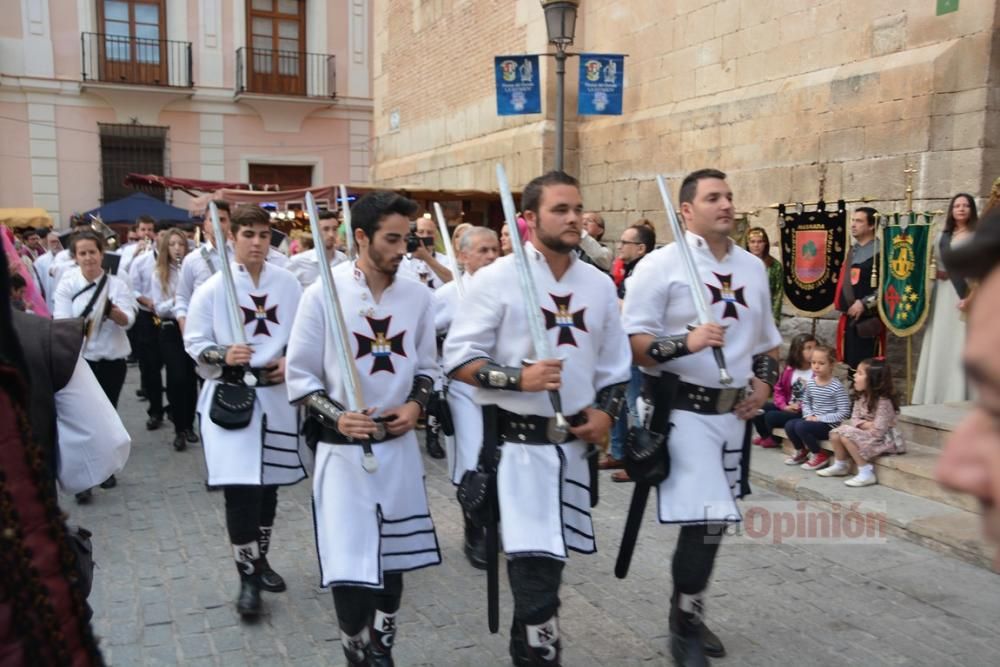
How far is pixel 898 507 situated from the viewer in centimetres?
575

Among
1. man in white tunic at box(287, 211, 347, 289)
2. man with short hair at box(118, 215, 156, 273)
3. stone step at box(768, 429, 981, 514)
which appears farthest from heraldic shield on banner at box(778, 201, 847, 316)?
man with short hair at box(118, 215, 156, 273)

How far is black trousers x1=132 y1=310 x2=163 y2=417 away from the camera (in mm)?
8719

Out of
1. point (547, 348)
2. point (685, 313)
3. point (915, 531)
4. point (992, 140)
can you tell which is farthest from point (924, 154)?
point (547, 348)

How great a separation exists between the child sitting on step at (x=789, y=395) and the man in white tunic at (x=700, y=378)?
344 cm

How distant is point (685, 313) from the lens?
152 inches

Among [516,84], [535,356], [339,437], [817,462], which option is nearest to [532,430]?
[535,356]

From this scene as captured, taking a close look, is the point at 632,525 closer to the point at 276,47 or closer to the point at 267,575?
the point at 267,575

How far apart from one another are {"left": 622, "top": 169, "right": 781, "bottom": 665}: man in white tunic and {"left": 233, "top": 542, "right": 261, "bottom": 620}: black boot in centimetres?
196

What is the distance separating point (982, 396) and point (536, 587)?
2.61 meters

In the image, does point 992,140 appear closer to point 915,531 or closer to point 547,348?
point 915,531

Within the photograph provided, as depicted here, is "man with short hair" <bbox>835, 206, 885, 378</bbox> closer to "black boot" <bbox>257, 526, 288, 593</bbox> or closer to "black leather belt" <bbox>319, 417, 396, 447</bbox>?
"black boot" <bbox>257, 526, 288, 593</bbox>

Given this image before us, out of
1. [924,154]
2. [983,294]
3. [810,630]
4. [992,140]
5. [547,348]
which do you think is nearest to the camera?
[983,294]

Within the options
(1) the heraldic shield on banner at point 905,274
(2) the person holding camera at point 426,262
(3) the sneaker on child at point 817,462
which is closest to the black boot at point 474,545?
(2) the person holding camera at point 426,262

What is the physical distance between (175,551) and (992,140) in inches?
257
